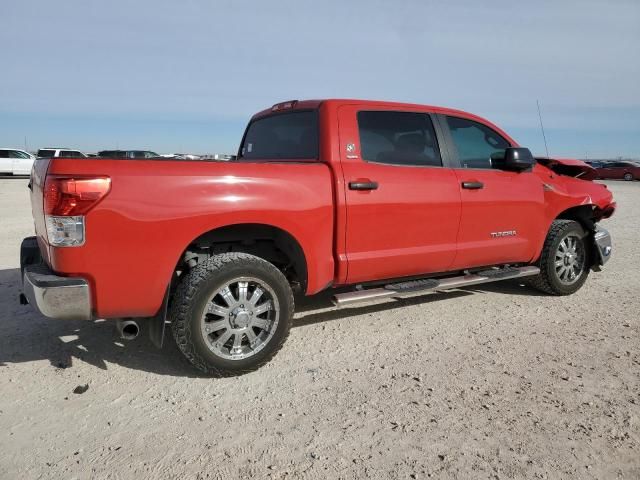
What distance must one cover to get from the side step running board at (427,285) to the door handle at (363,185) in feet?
2.67

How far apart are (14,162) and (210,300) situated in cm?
2966

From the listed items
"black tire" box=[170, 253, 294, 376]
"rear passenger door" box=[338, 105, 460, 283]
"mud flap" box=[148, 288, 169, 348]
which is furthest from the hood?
"mud flap" box=[148, 288, 169, 348]

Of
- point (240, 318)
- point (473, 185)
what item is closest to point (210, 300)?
point (240, 318)

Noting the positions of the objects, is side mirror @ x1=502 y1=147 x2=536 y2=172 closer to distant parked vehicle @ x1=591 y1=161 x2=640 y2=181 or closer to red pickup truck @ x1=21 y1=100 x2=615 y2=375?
red pickup truck @ x1=21 y1=100 x2=615 y2=375

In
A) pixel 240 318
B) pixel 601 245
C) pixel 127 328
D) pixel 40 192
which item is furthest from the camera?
pixel 601 245

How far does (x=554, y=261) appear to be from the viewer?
5.06 meters

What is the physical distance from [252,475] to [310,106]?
2.77m

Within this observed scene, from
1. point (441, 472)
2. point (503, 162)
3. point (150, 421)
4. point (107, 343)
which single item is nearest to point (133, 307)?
point (150, 421)

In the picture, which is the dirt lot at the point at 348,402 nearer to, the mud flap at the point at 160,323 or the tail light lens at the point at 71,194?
the mud flap at the point at 160,323

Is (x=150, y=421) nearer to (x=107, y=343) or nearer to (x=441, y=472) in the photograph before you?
→ (x=107, y=343)

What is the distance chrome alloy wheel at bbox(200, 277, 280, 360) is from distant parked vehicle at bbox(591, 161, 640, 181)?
40.0 m

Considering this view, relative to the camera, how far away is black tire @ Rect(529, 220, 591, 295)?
5.03 metres

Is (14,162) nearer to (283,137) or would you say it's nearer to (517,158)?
(283,137)

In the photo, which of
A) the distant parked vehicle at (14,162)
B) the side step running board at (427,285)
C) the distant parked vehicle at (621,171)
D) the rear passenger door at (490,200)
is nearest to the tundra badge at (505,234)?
the rear passenger door at (490,200)
